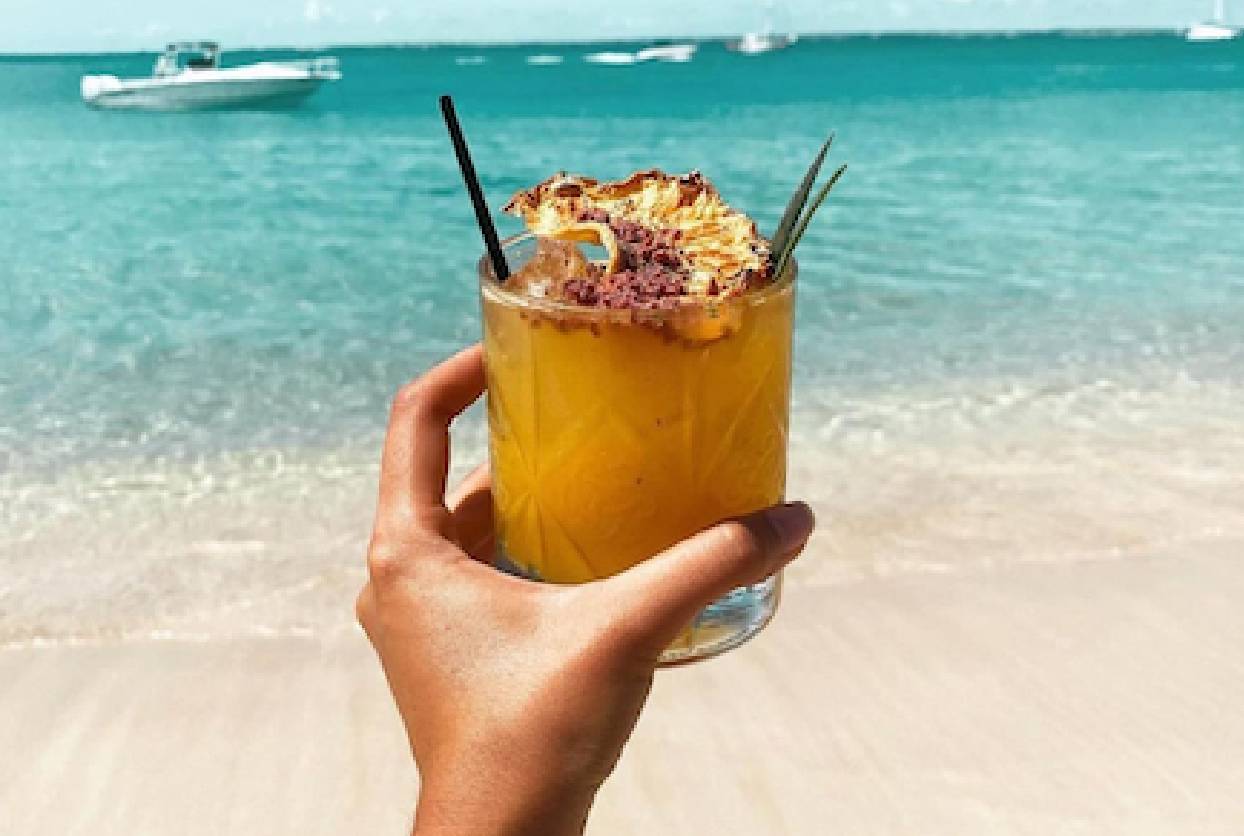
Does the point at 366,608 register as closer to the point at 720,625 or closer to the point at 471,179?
the point at 720,625

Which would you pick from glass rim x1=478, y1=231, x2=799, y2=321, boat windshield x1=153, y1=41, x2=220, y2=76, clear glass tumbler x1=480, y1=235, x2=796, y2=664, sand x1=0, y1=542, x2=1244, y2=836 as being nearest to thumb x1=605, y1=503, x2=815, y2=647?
clear glass tumbler x1=480, y1=235, x2=796, y2=664

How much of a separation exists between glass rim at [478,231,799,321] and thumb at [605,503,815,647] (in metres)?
0.26

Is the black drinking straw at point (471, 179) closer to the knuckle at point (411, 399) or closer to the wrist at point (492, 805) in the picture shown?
the knuckle at point (411, 399)

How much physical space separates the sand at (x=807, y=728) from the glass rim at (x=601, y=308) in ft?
5.62

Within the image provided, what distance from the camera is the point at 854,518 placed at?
14.6 feet

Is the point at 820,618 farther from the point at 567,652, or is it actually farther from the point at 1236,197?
the point at 1236,197

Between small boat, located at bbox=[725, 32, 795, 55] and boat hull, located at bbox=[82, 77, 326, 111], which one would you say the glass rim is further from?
small boat, located at bbox=[725, 32, 795, 55]

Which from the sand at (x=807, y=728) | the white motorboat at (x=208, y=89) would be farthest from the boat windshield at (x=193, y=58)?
the sand at (x=807, y=728)

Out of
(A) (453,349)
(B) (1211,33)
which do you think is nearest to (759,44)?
(B) (1211,33)

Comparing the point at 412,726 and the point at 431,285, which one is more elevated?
the point at 412,726

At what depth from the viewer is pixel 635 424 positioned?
4.93 feet

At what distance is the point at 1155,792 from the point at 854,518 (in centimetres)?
170

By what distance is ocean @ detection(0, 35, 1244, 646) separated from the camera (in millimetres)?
4262

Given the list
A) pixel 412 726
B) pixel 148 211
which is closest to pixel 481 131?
pixel 148 211
